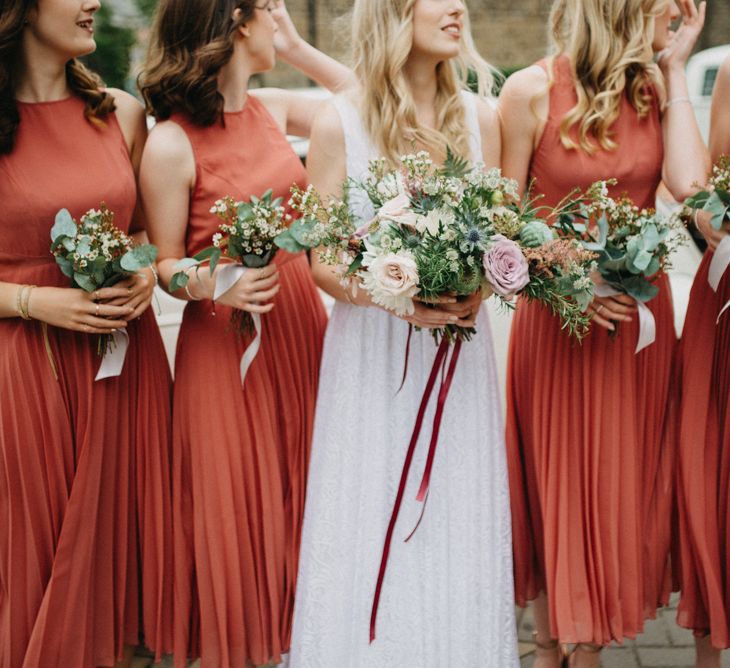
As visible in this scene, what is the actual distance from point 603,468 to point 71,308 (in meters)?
1.88

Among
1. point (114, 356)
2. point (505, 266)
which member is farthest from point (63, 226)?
point (505, 266)

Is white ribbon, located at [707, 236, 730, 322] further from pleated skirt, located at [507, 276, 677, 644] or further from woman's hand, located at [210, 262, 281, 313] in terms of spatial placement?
woman's hand, located at [210, 262, 281, 313]

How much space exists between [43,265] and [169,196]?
0.46 meters

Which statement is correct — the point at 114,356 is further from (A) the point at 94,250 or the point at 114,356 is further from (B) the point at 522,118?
(B) the point at 522,118

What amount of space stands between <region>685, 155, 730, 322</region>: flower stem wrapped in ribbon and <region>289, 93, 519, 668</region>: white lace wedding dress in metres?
0.75

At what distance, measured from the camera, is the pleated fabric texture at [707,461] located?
3.12 metres

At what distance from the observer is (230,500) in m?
3.00

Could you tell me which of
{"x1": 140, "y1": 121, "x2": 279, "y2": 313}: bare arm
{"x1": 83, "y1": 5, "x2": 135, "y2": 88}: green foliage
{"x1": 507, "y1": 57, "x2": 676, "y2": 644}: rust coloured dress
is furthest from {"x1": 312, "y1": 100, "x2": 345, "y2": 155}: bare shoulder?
{"x1": 83, "y1": 5, "x2": 135, "y2": 88}: green foliage

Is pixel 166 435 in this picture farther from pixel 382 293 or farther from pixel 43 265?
pixel 382 293

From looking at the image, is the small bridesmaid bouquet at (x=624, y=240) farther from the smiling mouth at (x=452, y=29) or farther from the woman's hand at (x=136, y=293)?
the woman's hand at (x=136, y=293)

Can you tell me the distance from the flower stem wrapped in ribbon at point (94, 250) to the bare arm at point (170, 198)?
22cm

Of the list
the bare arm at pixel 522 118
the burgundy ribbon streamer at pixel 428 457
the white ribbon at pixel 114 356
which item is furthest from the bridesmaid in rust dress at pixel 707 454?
the white ribbon at pixel 114 356

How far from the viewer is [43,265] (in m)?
2.81

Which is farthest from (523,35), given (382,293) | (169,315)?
(382,293)
